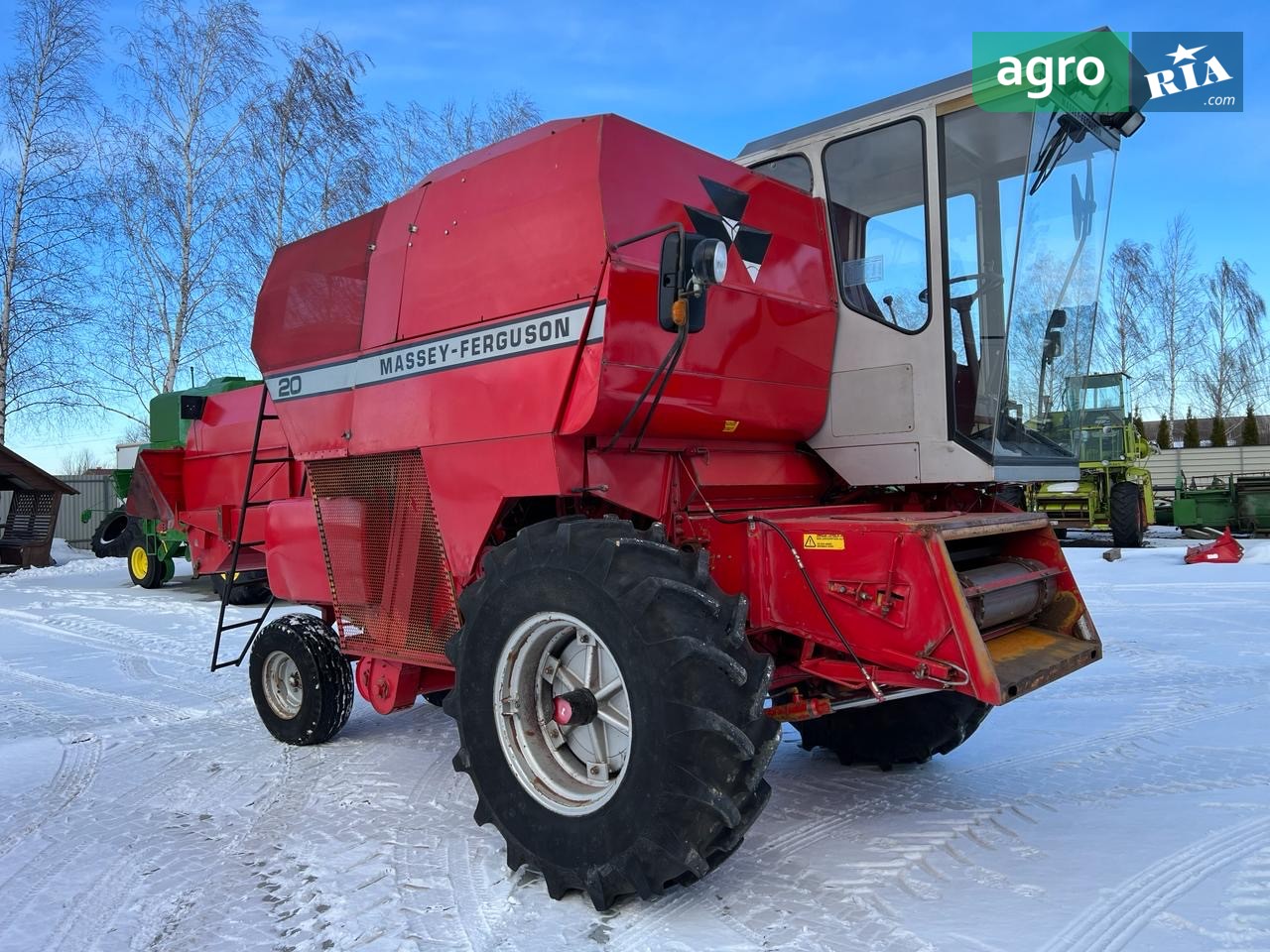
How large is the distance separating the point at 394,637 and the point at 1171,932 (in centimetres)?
337

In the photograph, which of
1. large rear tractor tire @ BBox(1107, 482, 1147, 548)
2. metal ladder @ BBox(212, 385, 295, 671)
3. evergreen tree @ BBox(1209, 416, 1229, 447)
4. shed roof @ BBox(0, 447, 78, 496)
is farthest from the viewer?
evergreen tree @ BBox(1209, 416, 1229, 447)

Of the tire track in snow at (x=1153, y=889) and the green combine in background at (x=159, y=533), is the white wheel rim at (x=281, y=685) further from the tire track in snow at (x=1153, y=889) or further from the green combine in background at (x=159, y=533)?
the green combine in background at (x=159, y=533)

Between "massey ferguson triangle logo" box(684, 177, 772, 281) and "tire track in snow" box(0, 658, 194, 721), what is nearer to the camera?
"massey ferguson triangle logo" box(684, 177, 772, 281)

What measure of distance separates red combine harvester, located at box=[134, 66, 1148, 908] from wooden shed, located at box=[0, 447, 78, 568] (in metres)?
14.7

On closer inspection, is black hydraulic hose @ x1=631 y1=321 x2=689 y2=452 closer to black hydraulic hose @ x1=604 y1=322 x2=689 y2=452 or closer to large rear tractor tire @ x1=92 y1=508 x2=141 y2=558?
black hydraulic hose @ x1=604 y1=322 x2=689 y2=452

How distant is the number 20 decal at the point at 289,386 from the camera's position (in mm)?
5016

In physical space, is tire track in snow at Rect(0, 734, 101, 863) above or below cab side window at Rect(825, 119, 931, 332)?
below

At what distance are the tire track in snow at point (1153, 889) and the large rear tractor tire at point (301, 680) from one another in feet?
12.4

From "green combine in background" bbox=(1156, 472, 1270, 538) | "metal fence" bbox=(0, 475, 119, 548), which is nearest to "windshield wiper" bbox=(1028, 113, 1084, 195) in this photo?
"green combine in background" bbox=(1156, 472, 1270, 538)

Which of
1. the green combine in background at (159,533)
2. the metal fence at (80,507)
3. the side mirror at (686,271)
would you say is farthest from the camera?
the metal fence at (80,507)

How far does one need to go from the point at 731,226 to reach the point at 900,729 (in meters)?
2.50

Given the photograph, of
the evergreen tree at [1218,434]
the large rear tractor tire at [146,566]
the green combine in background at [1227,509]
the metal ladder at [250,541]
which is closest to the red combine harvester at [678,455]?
the metal ladder at [250,541]

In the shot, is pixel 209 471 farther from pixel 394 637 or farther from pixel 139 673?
pixel 394 637

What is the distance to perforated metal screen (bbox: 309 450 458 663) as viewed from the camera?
430 centimetres
